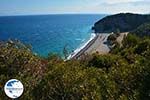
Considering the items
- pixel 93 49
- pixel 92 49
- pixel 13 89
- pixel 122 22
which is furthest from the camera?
pixel 122 22

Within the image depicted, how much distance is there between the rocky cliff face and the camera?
14688cm

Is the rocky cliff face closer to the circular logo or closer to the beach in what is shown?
the beach

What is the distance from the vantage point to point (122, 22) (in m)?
152

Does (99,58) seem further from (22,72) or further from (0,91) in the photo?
(0,91)

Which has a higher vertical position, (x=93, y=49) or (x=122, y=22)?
(x=93, y=49)

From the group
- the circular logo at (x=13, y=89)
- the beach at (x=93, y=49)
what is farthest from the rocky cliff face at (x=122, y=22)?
the circular logo at (x=13, y=89)

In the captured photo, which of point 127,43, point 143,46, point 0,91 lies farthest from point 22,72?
point 127,43

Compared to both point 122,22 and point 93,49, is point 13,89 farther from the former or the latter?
point 122,22

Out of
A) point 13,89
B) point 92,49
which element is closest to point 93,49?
point 92,49

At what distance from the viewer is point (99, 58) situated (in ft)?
130

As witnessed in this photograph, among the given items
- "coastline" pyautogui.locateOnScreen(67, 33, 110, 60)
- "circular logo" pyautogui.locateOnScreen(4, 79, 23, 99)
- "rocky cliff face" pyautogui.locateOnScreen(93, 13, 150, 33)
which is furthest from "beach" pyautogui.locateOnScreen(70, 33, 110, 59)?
"circular logo" pyautogui.locateOnScreen(4, 79, 23, 99)

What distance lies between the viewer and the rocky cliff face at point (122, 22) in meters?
147

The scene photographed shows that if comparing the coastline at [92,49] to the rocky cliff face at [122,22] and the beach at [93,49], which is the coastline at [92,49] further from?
the rocky cliff face at [122,22]

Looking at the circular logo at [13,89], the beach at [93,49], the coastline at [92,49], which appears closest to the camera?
the circular logo at [13,89]
